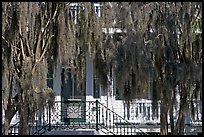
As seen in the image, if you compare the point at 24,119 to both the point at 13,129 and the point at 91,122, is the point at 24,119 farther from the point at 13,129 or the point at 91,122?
the point at 91,122

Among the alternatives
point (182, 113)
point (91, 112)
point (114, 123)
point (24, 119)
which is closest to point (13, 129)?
point (91, 112)

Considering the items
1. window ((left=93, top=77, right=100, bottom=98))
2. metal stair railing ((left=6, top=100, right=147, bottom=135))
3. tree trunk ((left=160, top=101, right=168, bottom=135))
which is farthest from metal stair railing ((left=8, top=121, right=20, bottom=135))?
tree trunk ((left=160, top=101, right=168, bottom=135))

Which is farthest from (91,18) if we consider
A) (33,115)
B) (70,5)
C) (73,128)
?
(73,128)

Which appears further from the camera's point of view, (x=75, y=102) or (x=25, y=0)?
(x=75, y=102)

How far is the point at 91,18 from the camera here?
11.0 m

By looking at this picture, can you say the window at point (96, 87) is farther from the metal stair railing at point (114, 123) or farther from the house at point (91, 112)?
the metal stair railing at point (114, 123)

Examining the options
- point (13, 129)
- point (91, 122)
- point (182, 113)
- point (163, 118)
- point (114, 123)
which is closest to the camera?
point (182, 113)

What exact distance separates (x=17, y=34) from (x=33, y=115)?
6.84 ft

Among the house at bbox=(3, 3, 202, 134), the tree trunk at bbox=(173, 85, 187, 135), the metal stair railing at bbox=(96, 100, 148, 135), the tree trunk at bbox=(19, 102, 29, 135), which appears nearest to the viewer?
the tree trunk at bbox=(19, 102, 29, 135)

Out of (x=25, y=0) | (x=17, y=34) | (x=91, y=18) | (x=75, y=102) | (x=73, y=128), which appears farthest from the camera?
(x=75, y=102)

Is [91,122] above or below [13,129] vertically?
above

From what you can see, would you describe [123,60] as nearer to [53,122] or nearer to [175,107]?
[175,107]

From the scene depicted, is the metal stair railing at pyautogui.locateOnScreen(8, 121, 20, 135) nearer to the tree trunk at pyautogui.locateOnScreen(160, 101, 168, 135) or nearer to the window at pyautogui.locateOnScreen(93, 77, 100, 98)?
the window at pyautogui.locateOnScreen(93, 77, 100, 98)

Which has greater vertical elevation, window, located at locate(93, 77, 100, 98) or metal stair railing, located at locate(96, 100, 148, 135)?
window, located at locate(93, 77, 100, 98)
